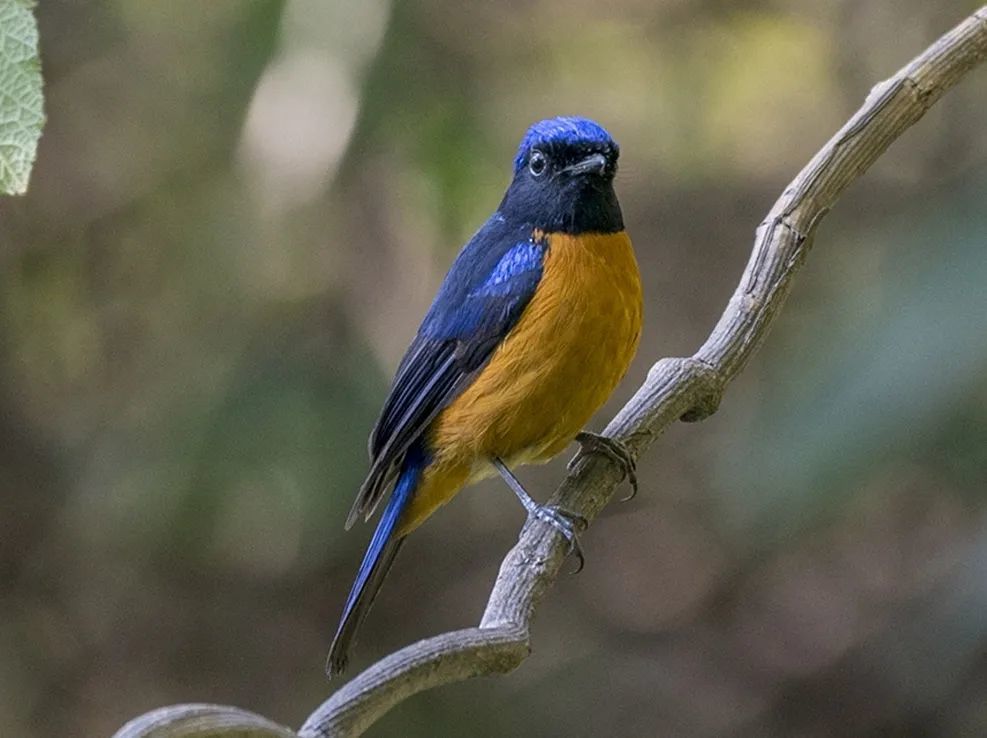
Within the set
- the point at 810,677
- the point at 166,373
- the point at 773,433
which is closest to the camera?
the point at 773,433

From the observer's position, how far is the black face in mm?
3957

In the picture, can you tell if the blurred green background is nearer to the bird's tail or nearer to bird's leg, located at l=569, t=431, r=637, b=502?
bird's leg, located at l=569, t=431, r=637, b=502

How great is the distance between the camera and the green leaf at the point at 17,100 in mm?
1519

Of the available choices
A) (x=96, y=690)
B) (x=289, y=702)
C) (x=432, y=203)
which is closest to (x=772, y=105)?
(x=432, y=203)

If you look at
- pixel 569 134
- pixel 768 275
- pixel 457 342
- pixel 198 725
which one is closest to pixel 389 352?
pixel 457 342

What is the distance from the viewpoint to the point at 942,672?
4.84 m

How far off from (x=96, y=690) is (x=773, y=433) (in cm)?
425

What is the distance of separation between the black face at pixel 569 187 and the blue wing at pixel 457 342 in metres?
0.08

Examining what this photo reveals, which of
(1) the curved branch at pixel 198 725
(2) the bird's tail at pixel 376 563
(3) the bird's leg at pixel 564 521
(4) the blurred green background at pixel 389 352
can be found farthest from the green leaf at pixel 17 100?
(4) the blurred green background at pixel 389 352

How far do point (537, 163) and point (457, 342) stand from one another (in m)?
0.59

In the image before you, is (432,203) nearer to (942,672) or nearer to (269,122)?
(269,122)

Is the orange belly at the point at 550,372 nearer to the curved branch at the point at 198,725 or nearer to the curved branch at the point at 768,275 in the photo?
the curved branch at the point at 768,275

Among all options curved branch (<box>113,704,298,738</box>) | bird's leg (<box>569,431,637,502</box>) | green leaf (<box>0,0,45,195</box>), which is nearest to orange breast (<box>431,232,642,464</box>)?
bird's leg (<box>569,431,637,502</box>)

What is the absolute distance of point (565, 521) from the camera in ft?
11.0
